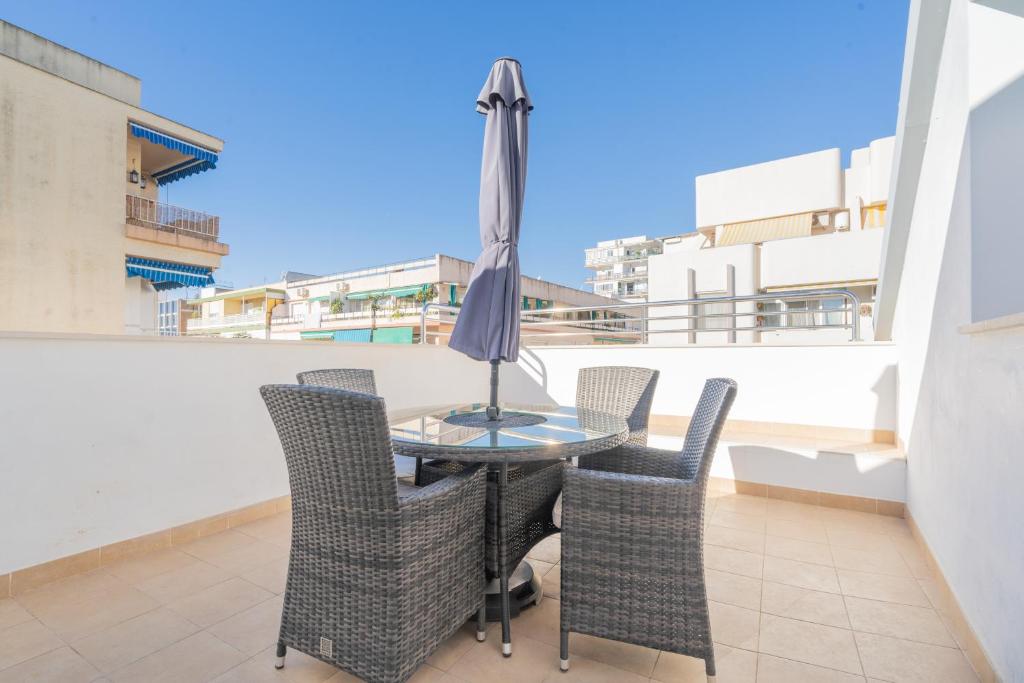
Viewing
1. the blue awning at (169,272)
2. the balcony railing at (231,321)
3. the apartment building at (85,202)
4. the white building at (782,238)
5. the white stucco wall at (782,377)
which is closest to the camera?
the white stucco wall at (782,377)

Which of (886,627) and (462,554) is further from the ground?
(462,554)

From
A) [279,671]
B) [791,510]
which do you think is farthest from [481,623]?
[791,510]

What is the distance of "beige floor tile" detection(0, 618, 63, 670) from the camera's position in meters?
1.64

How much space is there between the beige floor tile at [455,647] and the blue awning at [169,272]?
11427mm

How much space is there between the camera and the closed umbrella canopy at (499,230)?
217cm

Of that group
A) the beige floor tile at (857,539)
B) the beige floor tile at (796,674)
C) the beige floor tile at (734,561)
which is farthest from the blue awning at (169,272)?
the beige floor tile at (796,674)

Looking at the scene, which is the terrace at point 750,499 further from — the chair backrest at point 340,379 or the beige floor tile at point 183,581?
the chair backrest at point 340,379

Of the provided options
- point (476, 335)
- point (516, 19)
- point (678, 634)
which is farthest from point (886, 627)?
point (516, 19)

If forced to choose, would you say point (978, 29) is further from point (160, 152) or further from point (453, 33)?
point (160, 152)

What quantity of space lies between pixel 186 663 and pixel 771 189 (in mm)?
13731

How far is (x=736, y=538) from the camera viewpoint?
2.81m

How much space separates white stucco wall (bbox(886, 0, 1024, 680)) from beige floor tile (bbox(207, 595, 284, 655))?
2322 mm

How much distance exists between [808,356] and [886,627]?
8.67 feet

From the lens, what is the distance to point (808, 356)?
4074mm
